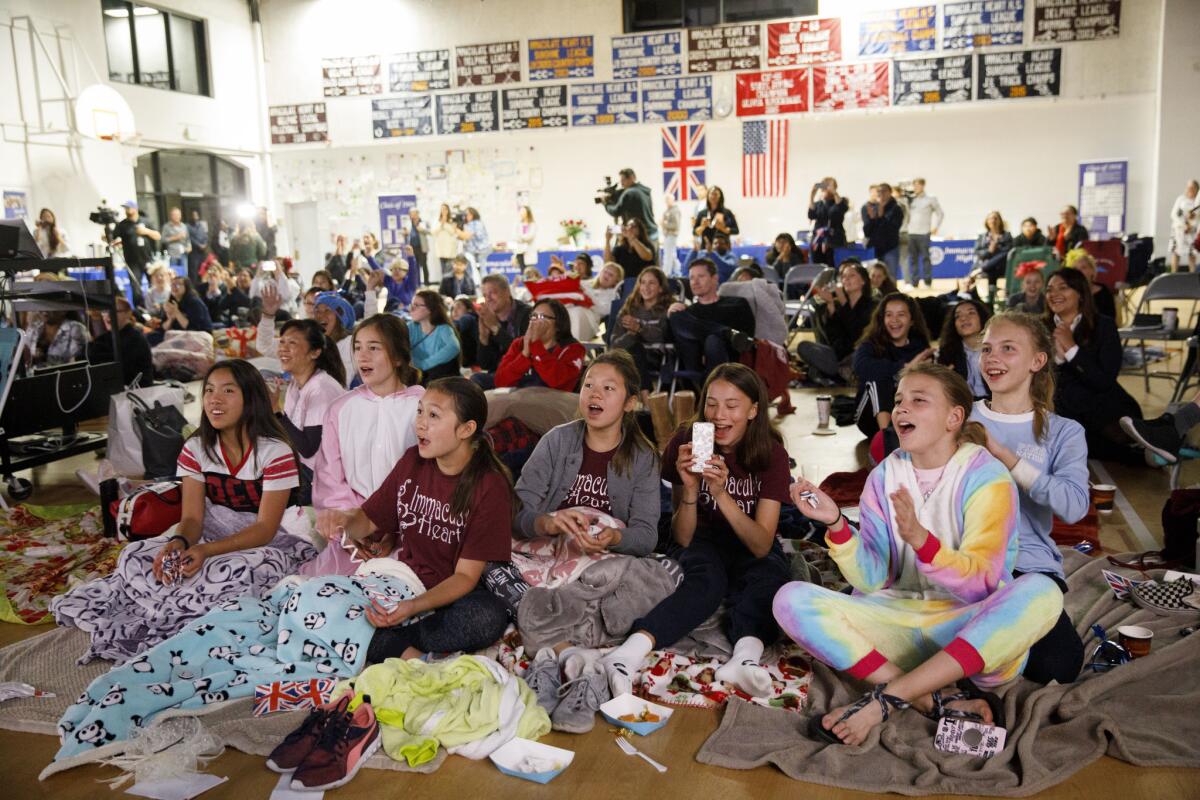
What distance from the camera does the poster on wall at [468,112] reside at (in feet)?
51.0

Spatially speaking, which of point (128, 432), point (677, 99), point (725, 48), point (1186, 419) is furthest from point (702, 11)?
point (1186, 419)

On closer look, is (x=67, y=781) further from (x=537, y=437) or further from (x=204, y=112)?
(x=204, y=112)

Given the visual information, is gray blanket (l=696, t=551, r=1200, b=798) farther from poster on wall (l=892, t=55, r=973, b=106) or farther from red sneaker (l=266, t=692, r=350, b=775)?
poster on wall (l=892, t=55, r=973, b=106)

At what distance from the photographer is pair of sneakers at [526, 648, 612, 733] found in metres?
2.73

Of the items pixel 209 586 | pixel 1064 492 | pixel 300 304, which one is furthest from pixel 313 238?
pixel 1064 492

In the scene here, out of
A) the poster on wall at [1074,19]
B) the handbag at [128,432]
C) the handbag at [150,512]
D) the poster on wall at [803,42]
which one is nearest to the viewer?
the handbag at [150,512]

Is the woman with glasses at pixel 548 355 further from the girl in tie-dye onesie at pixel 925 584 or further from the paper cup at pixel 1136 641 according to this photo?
the paper cup at pixel 1136 641

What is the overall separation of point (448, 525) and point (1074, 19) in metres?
13.5

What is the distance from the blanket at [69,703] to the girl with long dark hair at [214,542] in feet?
0.29

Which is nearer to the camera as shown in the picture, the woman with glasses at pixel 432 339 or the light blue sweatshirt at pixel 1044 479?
the light blue sweatshirt at pixel 1044 479

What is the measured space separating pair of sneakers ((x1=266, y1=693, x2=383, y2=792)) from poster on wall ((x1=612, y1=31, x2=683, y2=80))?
13.6 m

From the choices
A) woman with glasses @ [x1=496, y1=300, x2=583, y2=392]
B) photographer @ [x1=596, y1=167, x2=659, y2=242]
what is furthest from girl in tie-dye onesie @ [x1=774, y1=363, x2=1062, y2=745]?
photographer @ [x1=596, y1=167, x2=659, y2=242]

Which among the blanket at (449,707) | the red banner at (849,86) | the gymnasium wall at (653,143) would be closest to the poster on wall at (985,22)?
the gymnasium wall at (653,143)

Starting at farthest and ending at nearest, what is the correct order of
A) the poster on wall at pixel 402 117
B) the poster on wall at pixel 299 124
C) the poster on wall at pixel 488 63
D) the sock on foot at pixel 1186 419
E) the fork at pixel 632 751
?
the poster on wall at pixel 299 124 < the poster on wall at pixel 402 117 < the poster on wall at pixel 488 63 < the sock on foot at pixel 1186 419 < the fork at pixel 632 751
